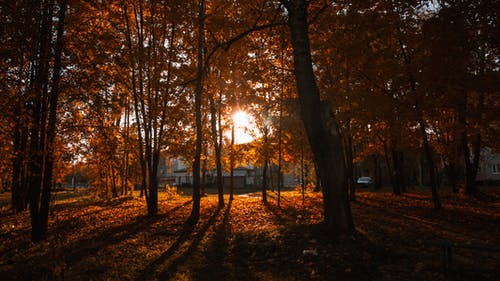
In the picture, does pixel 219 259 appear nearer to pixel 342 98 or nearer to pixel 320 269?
pixel 320 269

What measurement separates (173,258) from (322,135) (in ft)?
15.5

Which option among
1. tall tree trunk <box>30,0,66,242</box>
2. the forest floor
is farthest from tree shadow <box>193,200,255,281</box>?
tall tree trunk <box>30,0,66,242</box>

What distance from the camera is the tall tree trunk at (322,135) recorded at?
7648mm

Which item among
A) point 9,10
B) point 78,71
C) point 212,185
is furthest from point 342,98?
point 212,185

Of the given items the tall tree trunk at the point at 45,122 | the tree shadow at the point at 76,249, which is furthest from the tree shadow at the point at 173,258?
the tall tree trunk at the point at 45,122

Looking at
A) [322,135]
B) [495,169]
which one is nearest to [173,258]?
[322,135]

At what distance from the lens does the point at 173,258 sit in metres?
7.60

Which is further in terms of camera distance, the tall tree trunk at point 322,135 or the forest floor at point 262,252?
the tall tree trunk at point 322,135

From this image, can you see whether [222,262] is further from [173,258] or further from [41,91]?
[41,91]

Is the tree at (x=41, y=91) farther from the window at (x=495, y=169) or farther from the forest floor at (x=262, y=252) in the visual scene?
the window at (x=495, y=169)

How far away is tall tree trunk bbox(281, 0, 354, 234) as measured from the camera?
7648 mm

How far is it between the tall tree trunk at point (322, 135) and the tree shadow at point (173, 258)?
12.1 ft

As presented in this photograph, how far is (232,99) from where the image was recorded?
61.3ft

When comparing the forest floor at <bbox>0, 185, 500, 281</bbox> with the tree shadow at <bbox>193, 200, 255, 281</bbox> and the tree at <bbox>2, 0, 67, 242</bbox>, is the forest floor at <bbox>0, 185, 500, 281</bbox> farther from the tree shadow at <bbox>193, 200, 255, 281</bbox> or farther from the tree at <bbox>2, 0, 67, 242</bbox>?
the tree at <bbox>2, 0, 67, 242</bbox>
